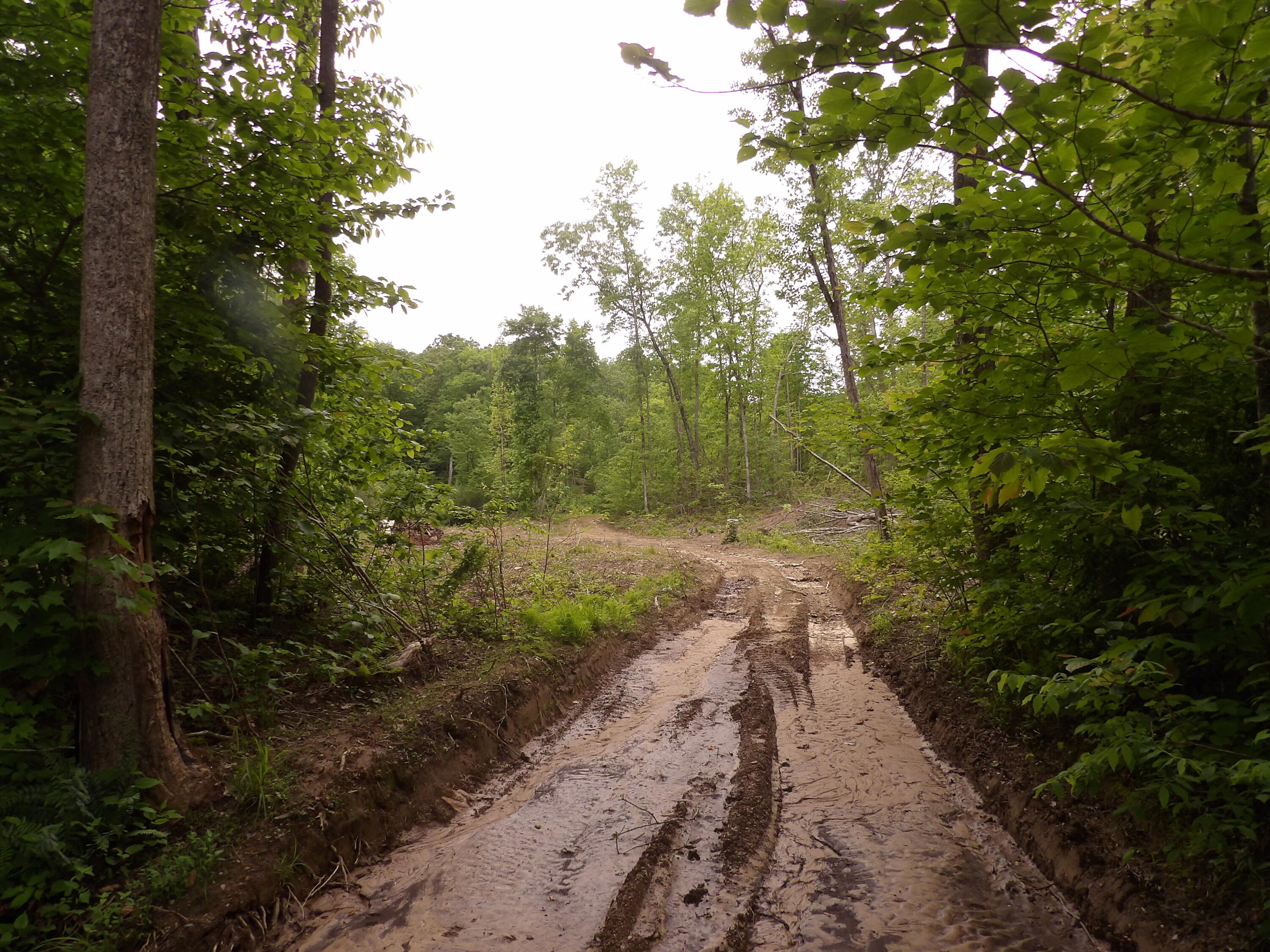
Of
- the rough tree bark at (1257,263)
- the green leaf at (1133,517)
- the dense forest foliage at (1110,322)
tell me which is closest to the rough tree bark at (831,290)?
the dense forest foliage at (1110,322)

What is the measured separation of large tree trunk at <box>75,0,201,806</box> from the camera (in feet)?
9.91

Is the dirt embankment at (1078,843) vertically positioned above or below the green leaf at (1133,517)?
below

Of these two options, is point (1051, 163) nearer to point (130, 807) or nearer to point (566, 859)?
point (566, 859)

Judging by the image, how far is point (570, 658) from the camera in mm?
6566

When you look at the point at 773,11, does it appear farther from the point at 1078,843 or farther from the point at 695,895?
the point at 1078,843

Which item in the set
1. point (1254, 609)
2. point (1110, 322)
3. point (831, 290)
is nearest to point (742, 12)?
point (1254, 609)

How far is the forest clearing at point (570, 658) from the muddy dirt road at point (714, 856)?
3 centimetres

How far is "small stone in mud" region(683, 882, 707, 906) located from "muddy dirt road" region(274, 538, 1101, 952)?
0.01 m

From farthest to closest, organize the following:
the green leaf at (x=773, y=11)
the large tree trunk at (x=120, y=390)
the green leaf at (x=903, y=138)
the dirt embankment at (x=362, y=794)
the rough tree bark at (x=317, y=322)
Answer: the rough tree bark at (x=317, y=322), the large tree trunk at (x=120, y=390), the dirt embankment at (x=362, y=794), the green leaf at (x=903, y=138), the green leaf at (x=773, y=11)

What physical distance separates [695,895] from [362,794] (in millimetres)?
2238

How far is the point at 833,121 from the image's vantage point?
2.04m

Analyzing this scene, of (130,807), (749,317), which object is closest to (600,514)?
(749,317)

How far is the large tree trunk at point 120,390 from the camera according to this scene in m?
3.02

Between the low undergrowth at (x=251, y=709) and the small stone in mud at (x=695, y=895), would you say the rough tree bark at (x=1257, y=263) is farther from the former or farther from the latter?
the low undergrowth at (x=251, y=709)
